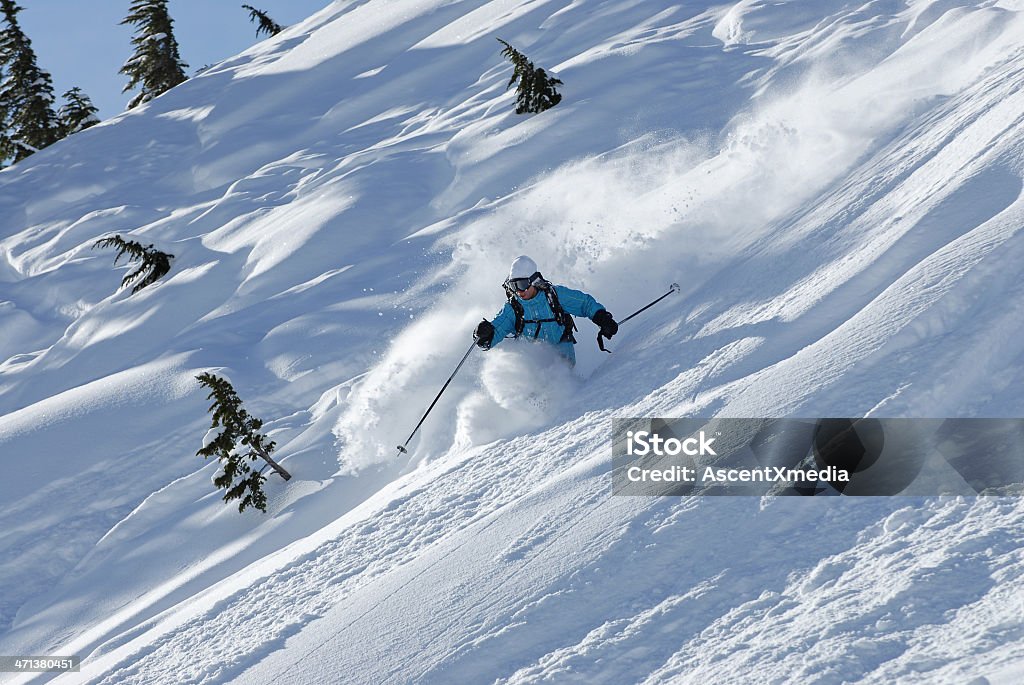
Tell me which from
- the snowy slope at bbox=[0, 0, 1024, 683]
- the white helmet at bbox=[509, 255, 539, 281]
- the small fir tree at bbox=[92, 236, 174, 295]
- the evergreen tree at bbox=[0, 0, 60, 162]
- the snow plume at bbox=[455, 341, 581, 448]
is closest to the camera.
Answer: the snowy slope at bbox=[0, 0, 1024, 683]

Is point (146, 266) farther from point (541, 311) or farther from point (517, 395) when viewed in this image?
point (517, 395)

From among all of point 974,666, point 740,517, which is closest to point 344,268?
point 740,517

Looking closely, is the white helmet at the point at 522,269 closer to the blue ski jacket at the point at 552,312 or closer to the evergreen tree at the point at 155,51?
the blue ski jacket at the point at 552,312

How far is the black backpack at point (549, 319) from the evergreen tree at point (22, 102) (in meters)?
32.0

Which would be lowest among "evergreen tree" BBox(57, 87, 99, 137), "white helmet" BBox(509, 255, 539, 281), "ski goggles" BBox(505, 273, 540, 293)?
"ski goggles" BBox(505, 273, 540, 293)

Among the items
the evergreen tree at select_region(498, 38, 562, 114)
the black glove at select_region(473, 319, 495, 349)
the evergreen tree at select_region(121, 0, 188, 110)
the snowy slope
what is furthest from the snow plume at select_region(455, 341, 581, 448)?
the evergreen tree at select_region(121, 0, 188, 110)

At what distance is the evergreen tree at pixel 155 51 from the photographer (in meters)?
34.2

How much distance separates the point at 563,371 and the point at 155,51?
108ft

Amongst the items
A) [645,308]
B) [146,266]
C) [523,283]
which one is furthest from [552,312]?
[146,266]

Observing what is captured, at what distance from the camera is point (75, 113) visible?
36.0 m

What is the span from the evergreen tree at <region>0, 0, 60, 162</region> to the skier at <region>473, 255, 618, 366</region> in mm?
31955

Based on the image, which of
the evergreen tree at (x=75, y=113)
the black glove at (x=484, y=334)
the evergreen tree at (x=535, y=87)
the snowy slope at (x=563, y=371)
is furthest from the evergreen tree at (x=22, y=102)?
the black glove at (x=484, y=334)

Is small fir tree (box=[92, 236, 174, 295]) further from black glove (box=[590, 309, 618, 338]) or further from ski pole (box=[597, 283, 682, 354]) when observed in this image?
black glove (box=[590, 309, 618, 338])

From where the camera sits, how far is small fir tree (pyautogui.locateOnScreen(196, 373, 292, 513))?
8773 mm
